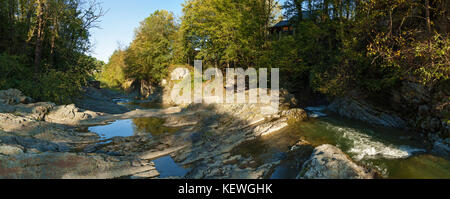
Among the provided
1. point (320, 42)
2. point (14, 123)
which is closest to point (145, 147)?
point (14, 123)

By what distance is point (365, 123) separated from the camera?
13.2m

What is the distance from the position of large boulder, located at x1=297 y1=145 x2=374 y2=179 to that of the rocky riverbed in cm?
3

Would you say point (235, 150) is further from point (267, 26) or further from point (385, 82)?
point (267, 26)

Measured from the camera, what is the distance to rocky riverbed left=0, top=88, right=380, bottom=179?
6.84 meters

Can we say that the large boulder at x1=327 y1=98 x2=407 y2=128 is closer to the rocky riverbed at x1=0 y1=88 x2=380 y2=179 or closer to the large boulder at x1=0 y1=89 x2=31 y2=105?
the rocky riverbed at x1=0 y1=88 x2=380 y2=179

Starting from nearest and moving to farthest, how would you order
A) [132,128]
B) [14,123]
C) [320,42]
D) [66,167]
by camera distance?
[66,167], [14,123], [132,128], [320,42]

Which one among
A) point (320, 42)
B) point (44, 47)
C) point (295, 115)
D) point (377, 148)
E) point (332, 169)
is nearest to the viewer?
point (332, 169)

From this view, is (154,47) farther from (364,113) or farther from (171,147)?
(364,113)

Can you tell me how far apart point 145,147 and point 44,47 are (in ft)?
70.4

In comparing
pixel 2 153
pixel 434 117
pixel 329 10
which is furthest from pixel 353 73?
pixel 2 153

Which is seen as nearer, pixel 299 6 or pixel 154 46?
pixel 299 6

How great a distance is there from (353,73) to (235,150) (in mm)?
10446

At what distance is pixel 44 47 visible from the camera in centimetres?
2342

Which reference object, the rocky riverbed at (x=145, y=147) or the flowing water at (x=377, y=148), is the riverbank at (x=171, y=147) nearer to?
the rocky riverbed at (x=145, y=147)
